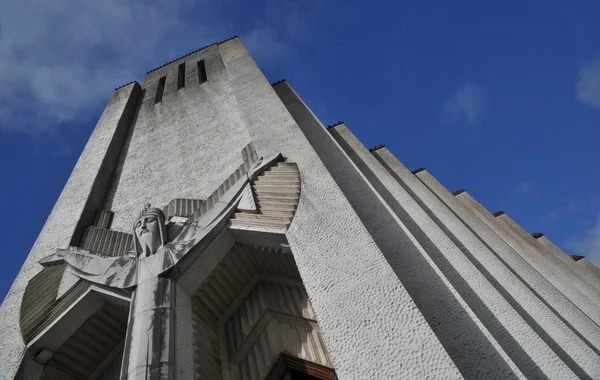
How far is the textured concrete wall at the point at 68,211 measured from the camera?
3587mm

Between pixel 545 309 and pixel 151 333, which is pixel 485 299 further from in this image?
pixel 151 333

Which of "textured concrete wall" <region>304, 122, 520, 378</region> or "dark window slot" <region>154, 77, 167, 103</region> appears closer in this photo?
"textured concrete wall" <region>304, 122, 520, 378</region>

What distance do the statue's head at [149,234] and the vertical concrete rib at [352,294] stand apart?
123 centimetres

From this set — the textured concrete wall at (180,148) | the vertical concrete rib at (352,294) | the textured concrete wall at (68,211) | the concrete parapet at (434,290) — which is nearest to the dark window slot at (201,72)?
the textured concrete wall at (180,148)

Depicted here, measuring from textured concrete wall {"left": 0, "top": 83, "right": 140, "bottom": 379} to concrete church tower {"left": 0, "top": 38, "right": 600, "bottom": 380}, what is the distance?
0.09 ft

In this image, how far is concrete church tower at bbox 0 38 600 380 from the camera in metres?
2.19

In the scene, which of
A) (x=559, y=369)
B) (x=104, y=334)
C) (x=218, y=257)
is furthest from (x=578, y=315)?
(x=104, y=334)

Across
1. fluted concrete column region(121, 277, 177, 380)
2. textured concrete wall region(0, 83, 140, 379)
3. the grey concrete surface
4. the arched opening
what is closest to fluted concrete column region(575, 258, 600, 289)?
the grey concrete surface

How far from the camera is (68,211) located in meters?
5.36

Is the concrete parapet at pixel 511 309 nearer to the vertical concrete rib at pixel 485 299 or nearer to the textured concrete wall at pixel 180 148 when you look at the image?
the vertical concrete rib at pixel 485 299

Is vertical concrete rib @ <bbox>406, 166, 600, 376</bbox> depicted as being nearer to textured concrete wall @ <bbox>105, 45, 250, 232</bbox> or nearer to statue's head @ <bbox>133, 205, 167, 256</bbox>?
statue's head @ <bbox>133, 205, 167, 256</bbox>

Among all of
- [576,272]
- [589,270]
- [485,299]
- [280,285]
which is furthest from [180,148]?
[589,270]

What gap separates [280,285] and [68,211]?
340cm

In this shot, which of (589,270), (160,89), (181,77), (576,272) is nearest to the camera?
(576,272)
